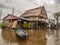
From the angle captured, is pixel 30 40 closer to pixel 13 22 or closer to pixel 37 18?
pixel 13 22

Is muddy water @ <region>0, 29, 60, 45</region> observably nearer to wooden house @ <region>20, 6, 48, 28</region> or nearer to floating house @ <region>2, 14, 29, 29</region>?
floating house @ <region>2, 14, 29, 29</region>

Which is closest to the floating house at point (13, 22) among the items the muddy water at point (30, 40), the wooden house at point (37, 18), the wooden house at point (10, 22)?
the wooden house at point (10, 22)

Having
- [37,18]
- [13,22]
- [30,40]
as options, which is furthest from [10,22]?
[30,40]

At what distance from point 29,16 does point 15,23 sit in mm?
7892

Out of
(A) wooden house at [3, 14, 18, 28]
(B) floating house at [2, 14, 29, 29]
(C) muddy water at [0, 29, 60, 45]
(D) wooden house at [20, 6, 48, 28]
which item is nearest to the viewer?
(C) muddy water at [0, 29, 60, 45]

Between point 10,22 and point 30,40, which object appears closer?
point 30,40

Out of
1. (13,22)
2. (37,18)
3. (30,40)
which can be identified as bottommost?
(30,40)

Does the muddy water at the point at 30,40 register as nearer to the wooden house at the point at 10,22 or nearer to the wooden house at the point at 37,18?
the wooden house at the point at 10,22

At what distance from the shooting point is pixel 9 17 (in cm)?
3688

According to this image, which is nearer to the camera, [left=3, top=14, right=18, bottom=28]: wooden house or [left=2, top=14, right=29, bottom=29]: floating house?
[left=2, top=14, right=29, bottom=29]: floating house

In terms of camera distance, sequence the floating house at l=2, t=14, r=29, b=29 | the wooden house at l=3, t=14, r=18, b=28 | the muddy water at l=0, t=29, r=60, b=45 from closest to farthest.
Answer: the muddy water at l=0, t=29, r=60, b=45, the floating house at l=2, t=14, r=29, b=29, the wooden house at l=3, t=14, r=18, b=28

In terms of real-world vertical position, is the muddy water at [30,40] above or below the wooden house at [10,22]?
below

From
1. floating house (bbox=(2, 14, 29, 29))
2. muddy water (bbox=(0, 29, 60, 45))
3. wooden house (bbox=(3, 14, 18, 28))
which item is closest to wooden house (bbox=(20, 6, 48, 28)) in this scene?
floating house (bbox=(2, 14, 29, 29))

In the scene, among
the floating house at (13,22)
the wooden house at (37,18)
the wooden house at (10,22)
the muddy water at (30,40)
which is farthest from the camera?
the wooden house at (37,18)
